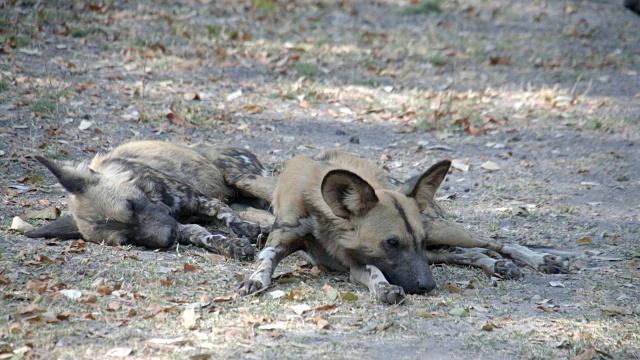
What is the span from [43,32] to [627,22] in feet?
27.1

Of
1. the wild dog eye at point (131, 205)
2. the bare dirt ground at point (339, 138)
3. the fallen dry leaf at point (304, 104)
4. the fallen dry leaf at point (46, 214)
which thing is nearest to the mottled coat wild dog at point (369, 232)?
the bare dirt ground at point (339, 138)

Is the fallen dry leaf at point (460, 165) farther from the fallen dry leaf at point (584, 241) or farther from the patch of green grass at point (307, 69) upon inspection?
the patch of green grass at point (307, 69)

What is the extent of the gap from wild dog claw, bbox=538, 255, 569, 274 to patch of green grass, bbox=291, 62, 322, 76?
4860 millimetres

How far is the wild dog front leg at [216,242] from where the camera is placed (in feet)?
14.6

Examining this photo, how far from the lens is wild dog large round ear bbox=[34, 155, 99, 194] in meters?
4.68

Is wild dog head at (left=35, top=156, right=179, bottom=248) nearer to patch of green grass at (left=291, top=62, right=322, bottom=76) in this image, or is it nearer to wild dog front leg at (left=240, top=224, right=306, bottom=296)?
wild dog front leg at (left=240, top=224, right=306, bottom=296)

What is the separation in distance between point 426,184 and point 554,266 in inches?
35.7

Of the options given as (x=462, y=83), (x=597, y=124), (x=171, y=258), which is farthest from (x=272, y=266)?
(x=462, y=83)

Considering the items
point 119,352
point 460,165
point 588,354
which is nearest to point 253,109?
point 460,165

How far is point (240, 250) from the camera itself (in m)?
4.46

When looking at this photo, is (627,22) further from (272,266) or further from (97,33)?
(272,266)

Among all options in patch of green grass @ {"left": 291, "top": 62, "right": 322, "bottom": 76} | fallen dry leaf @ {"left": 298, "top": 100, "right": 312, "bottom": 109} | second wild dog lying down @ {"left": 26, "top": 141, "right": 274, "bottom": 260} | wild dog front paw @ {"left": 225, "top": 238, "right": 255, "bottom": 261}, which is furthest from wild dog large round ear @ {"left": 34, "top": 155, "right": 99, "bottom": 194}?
patch of green grass @ {"left": 291, "top": 62, "right": 322, "bottom": 76}

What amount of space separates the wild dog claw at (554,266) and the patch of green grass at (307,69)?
4.86 m

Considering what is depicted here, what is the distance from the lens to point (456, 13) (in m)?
11.9
